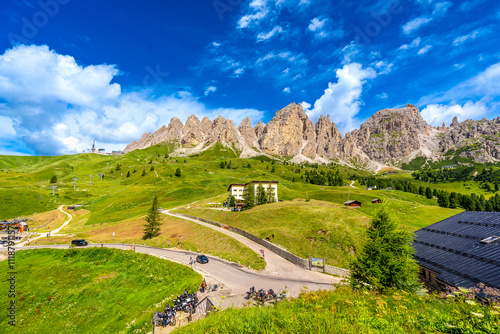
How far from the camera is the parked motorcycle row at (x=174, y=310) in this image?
2226cm

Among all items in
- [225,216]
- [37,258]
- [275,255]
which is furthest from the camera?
[225,216]

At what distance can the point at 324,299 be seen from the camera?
10445 mm

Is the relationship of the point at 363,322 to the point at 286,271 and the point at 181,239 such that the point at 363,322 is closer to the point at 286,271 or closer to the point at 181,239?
the point at 286,271

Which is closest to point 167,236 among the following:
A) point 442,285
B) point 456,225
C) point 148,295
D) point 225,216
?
point 225,216

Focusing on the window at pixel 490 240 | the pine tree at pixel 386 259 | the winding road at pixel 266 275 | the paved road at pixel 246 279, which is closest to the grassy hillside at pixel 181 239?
the winding road at pixel 266 275

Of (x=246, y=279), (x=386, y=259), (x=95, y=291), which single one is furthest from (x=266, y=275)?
(x=95, y=291)

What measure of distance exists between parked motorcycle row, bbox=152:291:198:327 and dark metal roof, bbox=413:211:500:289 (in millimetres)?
26741

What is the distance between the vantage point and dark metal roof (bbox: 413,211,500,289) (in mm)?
20344

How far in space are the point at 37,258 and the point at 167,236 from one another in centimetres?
2819

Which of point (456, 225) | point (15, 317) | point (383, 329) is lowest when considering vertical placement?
point (15, 317)

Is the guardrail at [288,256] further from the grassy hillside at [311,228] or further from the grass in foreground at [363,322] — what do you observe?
the grass in foreground at [363,322]

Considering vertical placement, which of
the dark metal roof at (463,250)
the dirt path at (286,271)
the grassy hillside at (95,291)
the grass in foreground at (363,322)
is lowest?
the grassy hillside at (95,291)

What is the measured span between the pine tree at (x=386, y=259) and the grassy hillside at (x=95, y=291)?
22.1 metres

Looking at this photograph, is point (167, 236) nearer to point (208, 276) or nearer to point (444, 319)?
point (208, 276)
